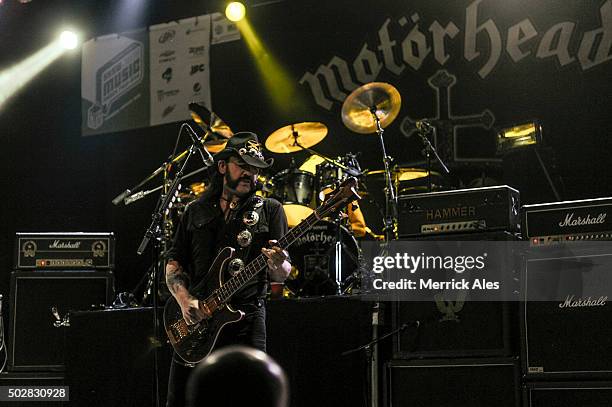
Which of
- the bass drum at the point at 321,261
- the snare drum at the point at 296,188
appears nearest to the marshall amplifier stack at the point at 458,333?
the bass drum at the point at 321,261

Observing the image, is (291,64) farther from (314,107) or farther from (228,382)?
(228,382)

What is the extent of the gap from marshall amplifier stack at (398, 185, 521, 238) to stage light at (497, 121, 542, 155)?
8.61 feet

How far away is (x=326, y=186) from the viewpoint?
24.3ft

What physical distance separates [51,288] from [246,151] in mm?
3082

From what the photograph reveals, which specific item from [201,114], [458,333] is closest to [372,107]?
[201,114]

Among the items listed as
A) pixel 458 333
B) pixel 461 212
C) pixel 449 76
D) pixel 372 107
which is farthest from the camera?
pixel 449 76

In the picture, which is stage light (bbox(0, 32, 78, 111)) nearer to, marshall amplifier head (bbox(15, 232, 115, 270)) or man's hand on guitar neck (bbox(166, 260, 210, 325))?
marshall amplifier head (bbox(15, 232, 115, 270))

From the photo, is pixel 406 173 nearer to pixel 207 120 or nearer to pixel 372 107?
pixel 372 107

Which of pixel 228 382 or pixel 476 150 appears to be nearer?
pixel 228 382

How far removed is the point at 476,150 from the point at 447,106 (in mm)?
547

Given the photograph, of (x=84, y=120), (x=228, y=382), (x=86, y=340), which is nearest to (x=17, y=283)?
(x=86, y=340)

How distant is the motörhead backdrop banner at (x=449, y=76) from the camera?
7.62 m

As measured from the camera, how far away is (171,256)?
4566 mm

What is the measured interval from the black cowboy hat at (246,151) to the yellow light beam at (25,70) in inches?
231
